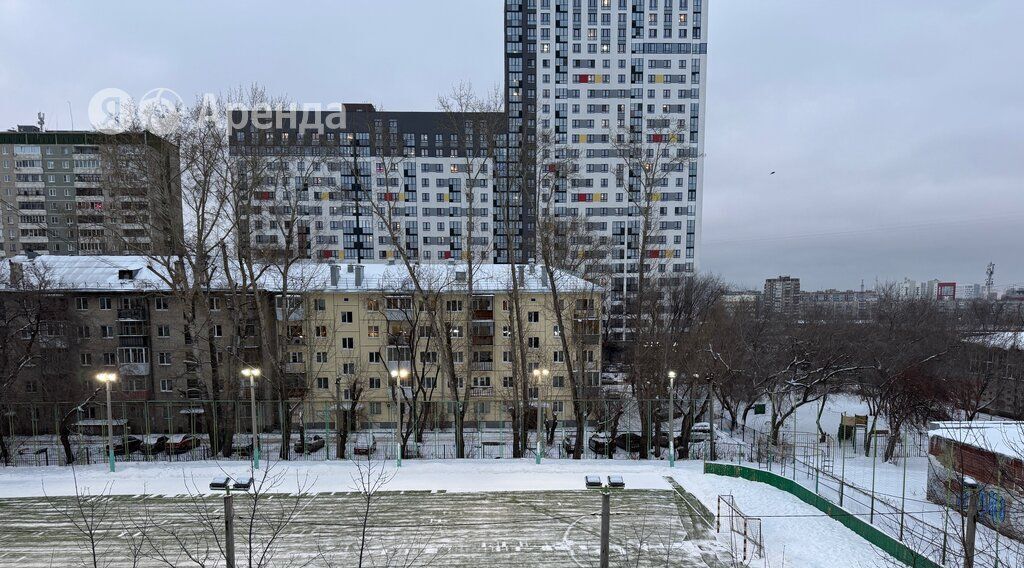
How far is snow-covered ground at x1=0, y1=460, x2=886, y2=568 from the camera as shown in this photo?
1450 centimetres

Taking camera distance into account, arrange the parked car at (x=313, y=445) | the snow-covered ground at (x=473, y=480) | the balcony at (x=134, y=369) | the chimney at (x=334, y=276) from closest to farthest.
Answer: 1. the snow-covered ground at (x=473, y=480)
2. the parked car at (x=313, y=445)
3. the balcony at (x=134, y=369)
4. the chimney at (x=334, y=276)

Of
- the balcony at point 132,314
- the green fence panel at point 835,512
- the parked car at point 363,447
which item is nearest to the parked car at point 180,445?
the balcony at point 132,314

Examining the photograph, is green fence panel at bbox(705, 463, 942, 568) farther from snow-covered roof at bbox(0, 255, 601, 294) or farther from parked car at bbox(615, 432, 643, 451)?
snow-covered roof at bbox(0, 255, 601, 294)

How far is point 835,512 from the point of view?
13.9 metres

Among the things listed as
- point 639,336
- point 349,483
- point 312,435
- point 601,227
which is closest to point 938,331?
point 639,336

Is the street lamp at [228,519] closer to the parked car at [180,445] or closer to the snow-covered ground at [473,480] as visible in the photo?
the snow-covered ground at [473,480]

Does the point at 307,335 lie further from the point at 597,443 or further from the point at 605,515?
the point at 605,515

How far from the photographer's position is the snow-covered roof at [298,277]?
2708cm

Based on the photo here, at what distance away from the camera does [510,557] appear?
1201 cm

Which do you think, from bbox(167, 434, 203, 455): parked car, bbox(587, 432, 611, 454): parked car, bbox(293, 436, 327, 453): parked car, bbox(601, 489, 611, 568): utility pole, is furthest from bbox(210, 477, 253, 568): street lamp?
bbox(587, 432, 611, 454): parked car

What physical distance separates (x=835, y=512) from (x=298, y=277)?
94.7 ft

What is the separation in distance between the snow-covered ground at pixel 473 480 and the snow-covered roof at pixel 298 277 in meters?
10.6

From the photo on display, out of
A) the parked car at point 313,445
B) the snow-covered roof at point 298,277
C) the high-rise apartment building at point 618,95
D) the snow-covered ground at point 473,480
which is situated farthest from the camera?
the high-rise apartment building at point 618,95

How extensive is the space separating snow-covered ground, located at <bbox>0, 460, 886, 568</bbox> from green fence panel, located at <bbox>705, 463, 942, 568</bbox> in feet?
0.96
